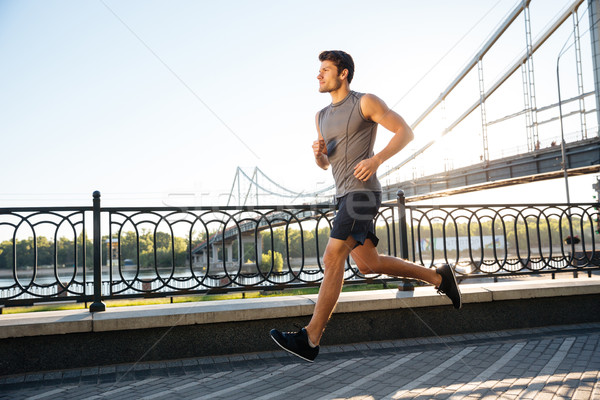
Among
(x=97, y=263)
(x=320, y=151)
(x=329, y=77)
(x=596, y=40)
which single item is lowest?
(x=97, y=263)

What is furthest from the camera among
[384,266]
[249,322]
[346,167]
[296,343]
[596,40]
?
[596,40]

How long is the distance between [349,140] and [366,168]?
0.84ft

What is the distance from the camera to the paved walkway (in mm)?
2525

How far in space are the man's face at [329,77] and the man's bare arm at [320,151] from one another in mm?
242

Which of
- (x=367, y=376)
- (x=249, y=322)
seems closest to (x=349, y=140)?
(x=367, y=376)

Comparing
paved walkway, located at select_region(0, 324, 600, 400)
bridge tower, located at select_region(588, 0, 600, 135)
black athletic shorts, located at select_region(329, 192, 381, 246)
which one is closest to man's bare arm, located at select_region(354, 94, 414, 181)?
black athletic shorts, located at select_region(329, 192, 381, 246)

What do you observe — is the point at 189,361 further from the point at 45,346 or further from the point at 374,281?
the point at 374,281

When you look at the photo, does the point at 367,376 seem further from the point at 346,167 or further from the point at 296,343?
the point at 346,167

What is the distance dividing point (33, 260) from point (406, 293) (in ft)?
9.72

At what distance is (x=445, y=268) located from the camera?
3129mm

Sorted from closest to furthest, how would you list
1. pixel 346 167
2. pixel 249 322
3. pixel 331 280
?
pixel 331 280, pixel 346 167, pixel 249 322

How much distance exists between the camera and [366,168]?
2.51 metres

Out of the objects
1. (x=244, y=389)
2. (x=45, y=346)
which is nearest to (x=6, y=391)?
(x=45, y=346)

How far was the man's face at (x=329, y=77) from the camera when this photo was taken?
2758 mm
